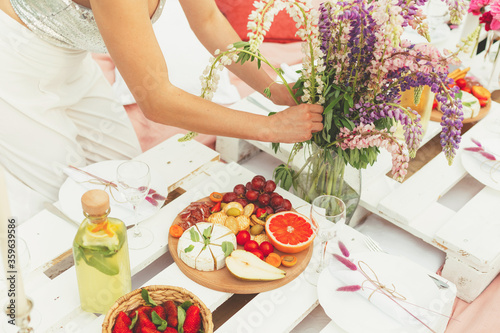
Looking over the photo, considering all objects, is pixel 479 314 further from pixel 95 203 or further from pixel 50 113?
pixel 50 113

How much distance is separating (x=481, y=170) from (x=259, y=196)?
2.08ft

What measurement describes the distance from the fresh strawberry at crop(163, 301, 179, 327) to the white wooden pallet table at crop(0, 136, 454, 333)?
13 centimetres

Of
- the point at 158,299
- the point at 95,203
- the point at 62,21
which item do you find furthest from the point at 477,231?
the point at 62,21

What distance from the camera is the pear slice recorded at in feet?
3.60

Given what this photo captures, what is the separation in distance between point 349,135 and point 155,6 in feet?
1.97

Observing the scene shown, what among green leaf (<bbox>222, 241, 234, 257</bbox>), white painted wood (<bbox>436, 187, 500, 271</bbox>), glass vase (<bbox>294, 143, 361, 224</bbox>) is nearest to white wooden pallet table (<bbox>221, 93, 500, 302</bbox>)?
white painted wood (<bbox>436, 187, 500, 271</bbox>)

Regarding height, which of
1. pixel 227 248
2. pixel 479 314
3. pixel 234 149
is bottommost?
pixel 479 314

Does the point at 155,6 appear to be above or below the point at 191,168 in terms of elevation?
above

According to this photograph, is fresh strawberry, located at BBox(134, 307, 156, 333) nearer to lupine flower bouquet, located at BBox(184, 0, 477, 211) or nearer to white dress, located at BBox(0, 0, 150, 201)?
lupine flower bouquet, located at BBox(184, 0, 477, 211)

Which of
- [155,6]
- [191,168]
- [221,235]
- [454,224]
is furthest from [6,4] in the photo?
[454,224]

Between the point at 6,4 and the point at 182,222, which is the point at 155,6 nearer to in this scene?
the point at 6,4

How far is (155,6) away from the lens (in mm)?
1380

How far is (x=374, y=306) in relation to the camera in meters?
1.09

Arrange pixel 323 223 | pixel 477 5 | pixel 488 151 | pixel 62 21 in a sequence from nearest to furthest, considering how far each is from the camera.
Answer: pixel 323 223 → pixel 62 21 → pixel 488 151 → pixel 477 5
